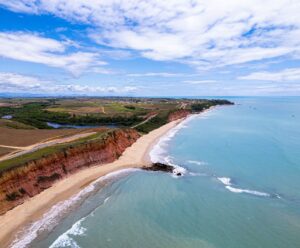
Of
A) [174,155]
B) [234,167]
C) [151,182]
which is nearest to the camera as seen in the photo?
[151,182]

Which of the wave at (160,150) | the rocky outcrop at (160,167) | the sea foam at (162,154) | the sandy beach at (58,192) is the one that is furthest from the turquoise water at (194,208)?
the sandy beach at (58,192)

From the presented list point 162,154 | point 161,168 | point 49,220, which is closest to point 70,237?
point 49,220

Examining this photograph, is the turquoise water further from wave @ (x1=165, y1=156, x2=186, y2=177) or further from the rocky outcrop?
the rocky outcrop

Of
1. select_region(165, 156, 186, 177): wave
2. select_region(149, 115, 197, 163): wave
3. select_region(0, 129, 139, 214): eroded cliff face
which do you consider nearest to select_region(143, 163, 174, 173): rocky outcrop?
select_region(165, 156, 186, 177): wave

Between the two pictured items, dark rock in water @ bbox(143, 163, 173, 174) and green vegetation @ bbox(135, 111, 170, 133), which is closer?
dark rock in water @ bbox(143, 163, 173, 174)

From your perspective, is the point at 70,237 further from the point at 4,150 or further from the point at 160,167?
the point at 4,150

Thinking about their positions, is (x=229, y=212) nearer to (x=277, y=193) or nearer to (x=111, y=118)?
(x=277, y=193)

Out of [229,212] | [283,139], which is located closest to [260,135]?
[283,139]
